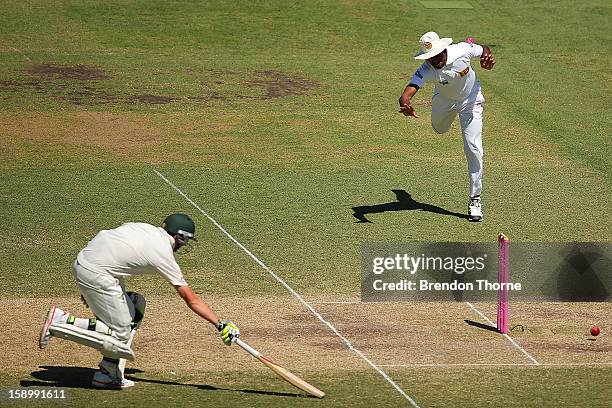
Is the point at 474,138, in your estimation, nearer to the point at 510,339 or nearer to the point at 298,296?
the point at 298,296

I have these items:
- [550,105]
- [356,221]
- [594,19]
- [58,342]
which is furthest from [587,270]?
[594,19]

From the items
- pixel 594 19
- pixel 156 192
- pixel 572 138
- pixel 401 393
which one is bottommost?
pixel 401 393

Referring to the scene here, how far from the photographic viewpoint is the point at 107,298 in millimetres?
11875

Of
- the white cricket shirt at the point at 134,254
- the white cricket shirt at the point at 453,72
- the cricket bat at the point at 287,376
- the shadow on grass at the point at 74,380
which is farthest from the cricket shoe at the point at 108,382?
the white cricket shirt at the point at 453,72

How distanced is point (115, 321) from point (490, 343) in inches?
163

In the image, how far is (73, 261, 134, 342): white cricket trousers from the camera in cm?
1184

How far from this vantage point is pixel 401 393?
12102 millimetres

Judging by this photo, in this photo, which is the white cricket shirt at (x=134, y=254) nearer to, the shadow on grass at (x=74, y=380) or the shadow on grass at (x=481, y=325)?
the shadow on grass at (x=74, y=380)

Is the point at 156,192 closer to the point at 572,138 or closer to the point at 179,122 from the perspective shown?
the point at 179,122

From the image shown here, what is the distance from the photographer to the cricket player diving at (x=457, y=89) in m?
16.9

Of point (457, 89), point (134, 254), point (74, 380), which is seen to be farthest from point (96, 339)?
point (457, 89)

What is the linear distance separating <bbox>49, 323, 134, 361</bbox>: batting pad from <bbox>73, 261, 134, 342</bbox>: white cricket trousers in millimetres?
122

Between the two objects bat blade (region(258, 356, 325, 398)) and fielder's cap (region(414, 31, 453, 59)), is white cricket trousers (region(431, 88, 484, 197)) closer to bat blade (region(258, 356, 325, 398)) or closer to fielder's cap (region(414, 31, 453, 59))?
fielder's cap (region(414, 31, 453, 59))

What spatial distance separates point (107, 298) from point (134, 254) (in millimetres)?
499
